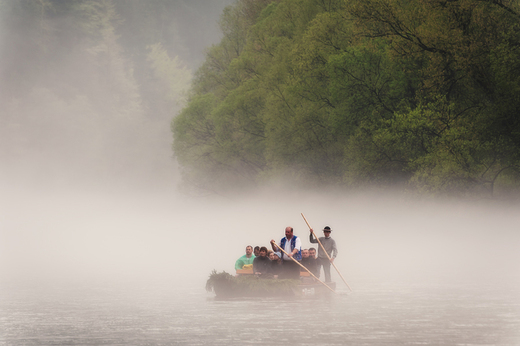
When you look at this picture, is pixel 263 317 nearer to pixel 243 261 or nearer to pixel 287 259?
pixel 287 259

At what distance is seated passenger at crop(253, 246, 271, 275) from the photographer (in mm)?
23766

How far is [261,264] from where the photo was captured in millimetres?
23875

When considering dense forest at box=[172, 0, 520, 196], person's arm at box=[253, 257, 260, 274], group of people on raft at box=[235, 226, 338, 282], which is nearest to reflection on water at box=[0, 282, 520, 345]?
group of people on raft at box=[235, 226, 338, 282]

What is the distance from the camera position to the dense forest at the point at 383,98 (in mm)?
36406

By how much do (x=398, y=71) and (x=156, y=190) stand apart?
69.5 meters

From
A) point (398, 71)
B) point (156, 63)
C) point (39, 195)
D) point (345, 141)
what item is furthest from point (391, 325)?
point (156, 63)

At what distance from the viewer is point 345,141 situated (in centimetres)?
4856

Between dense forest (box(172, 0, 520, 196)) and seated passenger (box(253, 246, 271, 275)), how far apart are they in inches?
566

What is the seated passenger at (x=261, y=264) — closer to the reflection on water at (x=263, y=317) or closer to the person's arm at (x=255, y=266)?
the person's arm at (x=255, y=266)

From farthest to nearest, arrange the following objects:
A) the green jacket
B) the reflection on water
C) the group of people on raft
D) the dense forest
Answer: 1. the dense forest
2. the green jacket
3. the group of people on raft
4. the reflection on water

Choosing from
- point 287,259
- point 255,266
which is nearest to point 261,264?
point 255,266

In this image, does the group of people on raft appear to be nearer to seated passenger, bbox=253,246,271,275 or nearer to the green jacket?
seated passenger, bbox=253,246,271,275

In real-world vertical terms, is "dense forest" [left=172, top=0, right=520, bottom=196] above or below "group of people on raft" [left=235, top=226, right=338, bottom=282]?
above

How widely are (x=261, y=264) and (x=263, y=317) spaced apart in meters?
4.33
